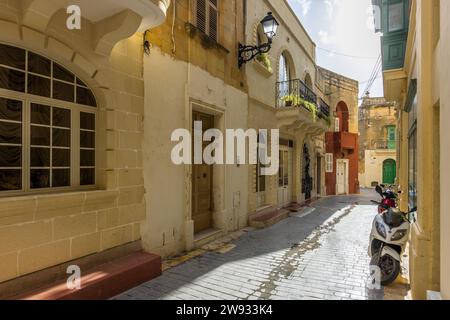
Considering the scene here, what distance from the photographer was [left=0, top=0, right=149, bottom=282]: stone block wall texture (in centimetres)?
283

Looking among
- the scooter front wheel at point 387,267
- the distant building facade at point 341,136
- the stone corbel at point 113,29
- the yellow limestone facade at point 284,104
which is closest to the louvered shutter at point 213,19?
the yellow limestone facade at point 284,104

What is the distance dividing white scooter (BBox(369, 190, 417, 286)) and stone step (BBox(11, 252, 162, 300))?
340cm

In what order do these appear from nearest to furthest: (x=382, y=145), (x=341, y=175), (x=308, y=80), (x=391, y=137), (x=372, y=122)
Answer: (x=308, y=80) < (x=341, y=175) < (x=391, y=137) < (x=382, y=145) < (x=372, y=122)

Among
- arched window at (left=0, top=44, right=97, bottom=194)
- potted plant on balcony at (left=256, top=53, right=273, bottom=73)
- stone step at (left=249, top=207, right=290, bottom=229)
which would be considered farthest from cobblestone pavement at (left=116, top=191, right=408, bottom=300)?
potted plant on balcony at (left=256, top=53, right=273, bottom=73)

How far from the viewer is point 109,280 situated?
10.9 feet

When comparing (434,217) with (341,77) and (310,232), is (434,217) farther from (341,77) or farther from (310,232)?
(341,77)

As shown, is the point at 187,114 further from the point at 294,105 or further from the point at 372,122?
the point at 372,122

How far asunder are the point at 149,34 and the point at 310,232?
6.05 m

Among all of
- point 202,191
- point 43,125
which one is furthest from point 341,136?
point 43,125

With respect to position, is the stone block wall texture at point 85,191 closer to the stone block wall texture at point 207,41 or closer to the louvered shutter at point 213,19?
the stone block wall texture at point 207,41

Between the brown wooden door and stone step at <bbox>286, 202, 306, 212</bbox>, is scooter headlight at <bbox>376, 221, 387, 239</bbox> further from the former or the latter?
stone step at <bbox>286, 202, 306, 212</bbox>

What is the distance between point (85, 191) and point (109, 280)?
1207 millimetres

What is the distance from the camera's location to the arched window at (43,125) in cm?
293

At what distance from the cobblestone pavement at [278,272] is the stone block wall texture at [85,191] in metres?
0.98
